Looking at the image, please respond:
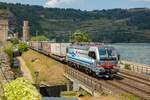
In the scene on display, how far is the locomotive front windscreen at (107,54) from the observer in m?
48.9

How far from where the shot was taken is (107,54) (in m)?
49.3

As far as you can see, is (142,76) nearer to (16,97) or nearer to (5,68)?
(5,68)

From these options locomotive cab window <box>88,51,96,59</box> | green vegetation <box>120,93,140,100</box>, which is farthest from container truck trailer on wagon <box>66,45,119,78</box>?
green vegetation <box>120,93,140,100</box>

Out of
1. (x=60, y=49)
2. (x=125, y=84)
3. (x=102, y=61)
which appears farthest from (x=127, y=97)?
(x=60, y=49)

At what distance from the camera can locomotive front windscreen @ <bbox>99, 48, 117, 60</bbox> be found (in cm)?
4891

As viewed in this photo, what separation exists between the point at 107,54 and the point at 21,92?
39.0 m

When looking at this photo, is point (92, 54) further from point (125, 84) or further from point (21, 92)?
point (21, 92)

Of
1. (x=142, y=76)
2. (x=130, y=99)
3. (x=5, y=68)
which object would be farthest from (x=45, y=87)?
(x=5, y=68)

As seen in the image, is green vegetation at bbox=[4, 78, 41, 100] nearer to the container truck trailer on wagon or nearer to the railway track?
the railway track

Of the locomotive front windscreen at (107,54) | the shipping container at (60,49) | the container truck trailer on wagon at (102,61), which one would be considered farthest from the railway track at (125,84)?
the shipping container at (60,49)

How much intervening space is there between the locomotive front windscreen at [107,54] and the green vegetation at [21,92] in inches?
1497

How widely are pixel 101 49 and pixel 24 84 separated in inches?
1514

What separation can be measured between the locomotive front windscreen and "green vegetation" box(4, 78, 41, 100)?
3802 cm

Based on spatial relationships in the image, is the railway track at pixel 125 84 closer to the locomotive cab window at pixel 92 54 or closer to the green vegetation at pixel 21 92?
the locomotive cab window at pixel 92 54
